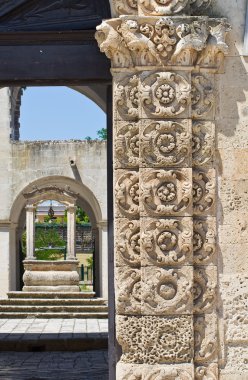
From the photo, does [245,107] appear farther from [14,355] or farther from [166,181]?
[14,355]

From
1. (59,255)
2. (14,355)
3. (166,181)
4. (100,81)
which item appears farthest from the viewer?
(59,255)

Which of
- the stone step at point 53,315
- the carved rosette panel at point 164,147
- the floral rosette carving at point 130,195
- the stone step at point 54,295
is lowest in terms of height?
the stone step at point 53,315

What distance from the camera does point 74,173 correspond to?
21.2 m

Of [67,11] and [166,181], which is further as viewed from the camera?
[67,11]

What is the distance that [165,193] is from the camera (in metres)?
5.16

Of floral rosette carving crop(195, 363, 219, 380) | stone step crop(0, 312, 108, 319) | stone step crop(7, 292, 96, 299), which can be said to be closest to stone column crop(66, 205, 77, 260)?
stone step crop(7, 292, 96, 299)

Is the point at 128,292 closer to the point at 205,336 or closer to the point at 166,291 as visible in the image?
the point at 166,291

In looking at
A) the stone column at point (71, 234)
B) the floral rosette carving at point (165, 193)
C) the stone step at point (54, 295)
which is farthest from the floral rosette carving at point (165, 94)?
the stone column at point (71, 234)

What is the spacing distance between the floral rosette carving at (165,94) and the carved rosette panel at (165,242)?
2.42ft

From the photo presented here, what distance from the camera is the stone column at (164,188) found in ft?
16.8

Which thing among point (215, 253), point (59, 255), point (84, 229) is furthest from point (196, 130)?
point (84, 229)

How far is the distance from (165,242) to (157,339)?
2.11 ft

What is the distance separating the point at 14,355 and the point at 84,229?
27.4 metres

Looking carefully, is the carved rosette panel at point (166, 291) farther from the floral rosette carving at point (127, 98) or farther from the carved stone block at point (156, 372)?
the floral rosette carving at point (127, 98)
